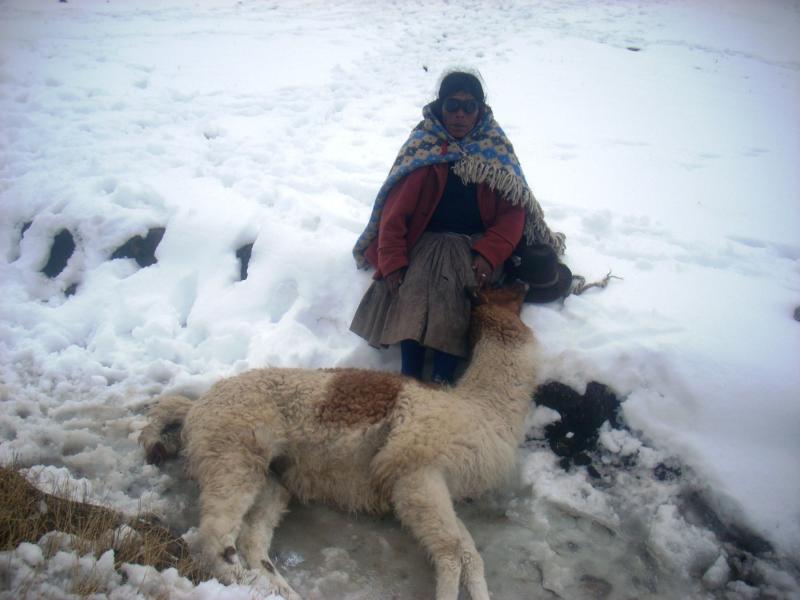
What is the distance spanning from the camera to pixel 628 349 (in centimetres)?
375

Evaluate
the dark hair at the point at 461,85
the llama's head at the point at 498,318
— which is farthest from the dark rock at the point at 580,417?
the dark hair at the point at 461,85

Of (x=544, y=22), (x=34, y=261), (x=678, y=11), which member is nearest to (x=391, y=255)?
(x=34, y=261)

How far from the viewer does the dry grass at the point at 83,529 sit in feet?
7.26

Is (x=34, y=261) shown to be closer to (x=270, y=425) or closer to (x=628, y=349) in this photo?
(x=270, y=425)

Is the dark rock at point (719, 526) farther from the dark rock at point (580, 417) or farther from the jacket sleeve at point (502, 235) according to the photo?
the jacket sleeve at point (502, 235)

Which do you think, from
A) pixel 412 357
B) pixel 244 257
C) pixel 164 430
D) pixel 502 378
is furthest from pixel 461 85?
pixel 164 430

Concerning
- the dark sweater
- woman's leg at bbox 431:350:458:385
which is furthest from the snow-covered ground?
the dark sweater

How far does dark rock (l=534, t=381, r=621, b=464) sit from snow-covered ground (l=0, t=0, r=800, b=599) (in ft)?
0.31

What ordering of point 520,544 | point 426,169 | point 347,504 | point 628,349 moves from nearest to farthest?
point 520,544 < point 347,504 < point 628,349 < point 426,169

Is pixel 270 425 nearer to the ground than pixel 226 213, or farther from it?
nearer to the ground

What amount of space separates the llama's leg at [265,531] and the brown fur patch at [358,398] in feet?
1.75

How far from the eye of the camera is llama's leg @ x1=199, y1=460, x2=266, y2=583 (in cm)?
272

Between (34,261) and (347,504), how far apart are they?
4242 millimetres

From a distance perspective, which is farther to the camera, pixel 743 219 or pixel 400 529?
pixel 743 219
